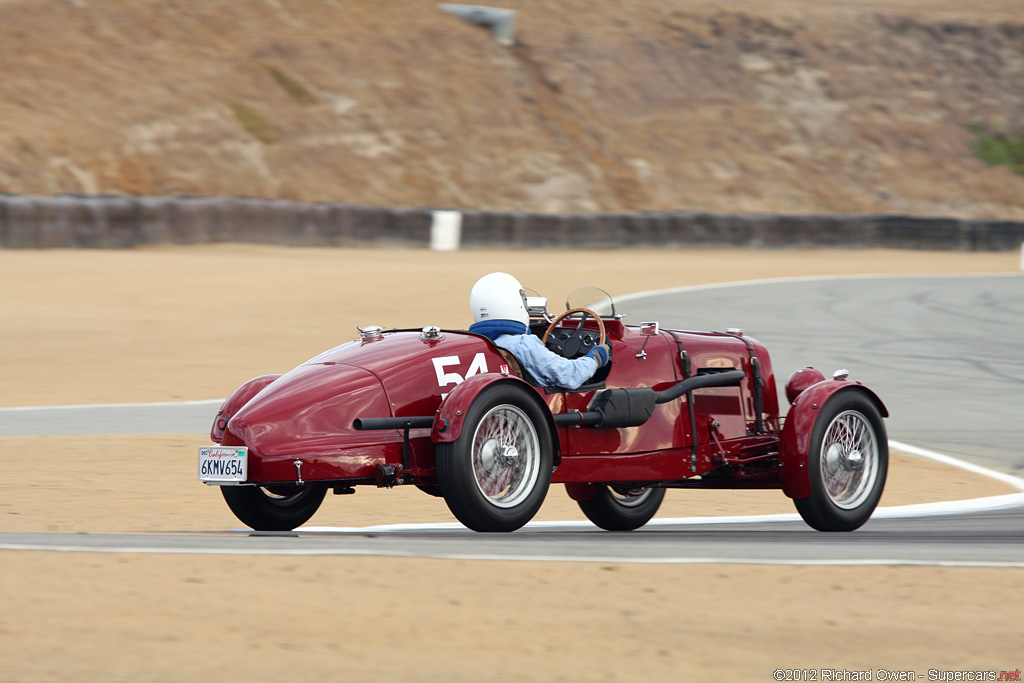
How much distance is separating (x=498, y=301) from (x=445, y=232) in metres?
26.9

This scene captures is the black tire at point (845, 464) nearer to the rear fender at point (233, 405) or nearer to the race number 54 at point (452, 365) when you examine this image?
the race number 54 at point (452, 365)

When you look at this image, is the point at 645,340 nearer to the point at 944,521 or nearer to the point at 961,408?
the point at 944,521

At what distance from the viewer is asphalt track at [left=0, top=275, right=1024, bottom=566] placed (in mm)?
5902

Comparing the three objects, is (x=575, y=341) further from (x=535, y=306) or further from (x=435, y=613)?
(x=435, y=613)

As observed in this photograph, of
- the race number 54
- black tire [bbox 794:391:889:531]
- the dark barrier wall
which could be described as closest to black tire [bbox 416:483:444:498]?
the race number 54

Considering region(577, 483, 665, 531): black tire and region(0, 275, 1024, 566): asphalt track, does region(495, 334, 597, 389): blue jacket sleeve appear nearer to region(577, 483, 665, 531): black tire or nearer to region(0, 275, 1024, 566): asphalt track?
region(0, 275, 1024, 566): asphalt track

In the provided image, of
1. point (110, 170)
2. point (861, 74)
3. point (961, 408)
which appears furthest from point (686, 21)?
point (961, 408)

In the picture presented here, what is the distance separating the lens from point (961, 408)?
13.6 metres

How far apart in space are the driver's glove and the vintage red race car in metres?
0.12

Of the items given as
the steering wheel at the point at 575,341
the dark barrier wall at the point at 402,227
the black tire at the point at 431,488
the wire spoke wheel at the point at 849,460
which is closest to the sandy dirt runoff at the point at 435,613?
the black tire at the point at 431,488

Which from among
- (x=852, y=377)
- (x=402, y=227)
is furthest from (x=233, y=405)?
(x=402, y=227)

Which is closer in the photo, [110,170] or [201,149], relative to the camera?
[110,170]

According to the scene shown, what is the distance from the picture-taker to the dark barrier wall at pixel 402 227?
27.5 m

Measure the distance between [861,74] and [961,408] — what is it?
48.4 meters
